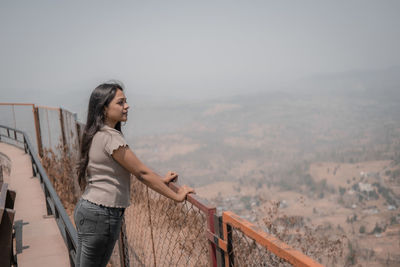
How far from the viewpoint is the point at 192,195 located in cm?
194

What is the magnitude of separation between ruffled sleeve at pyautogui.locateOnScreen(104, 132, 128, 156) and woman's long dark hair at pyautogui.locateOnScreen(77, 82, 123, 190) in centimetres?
14

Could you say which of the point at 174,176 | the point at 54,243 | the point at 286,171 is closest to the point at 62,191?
the point at 54,243

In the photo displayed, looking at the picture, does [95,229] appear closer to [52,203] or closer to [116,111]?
[116,111]

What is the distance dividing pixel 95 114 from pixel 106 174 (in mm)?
384

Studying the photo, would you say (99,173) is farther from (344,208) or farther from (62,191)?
(344,208)

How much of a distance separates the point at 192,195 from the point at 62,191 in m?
6.85

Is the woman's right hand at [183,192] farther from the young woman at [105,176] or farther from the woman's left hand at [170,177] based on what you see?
the woman's left hand at [170,177]

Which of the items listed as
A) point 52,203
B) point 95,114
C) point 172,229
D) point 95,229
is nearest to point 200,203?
point 95,229

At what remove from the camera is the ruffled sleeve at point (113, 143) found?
1.95 meters

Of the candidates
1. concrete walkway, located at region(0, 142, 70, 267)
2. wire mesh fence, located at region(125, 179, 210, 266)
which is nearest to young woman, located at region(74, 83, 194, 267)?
wire mesh fence, located at region(125, 179, 210, 266)

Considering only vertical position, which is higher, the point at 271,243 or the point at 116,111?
the point at 116,111

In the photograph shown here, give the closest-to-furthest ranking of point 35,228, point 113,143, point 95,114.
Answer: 1. point 113,143
2. point 95,114
3. point 35,228

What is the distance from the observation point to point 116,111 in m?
2.15

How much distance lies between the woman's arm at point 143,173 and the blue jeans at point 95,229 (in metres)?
0.33
